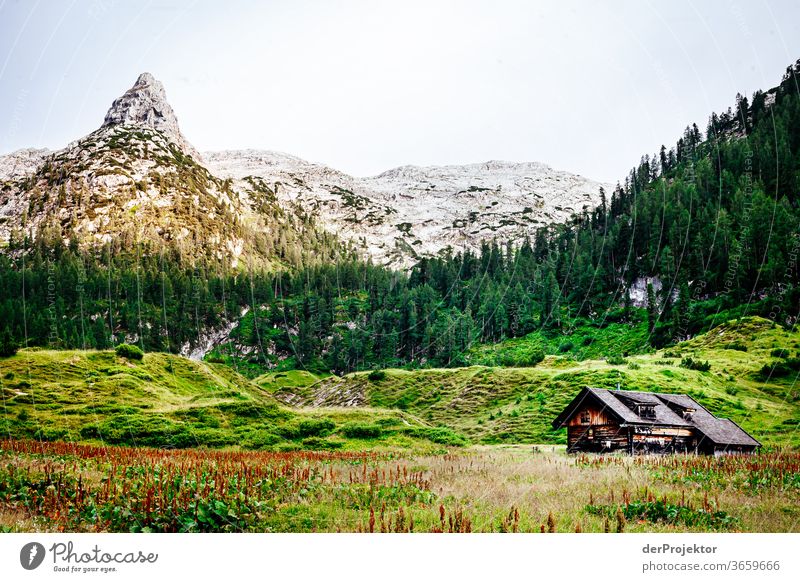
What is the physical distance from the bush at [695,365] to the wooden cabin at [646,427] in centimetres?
3074

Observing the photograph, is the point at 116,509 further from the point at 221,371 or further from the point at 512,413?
the point at 221,371

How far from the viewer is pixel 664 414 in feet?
140

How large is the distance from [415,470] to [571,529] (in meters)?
11.5

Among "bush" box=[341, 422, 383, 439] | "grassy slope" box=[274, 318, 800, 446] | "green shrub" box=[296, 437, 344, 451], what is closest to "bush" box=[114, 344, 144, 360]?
"green shrub" box=[296, 437, 344, 451]

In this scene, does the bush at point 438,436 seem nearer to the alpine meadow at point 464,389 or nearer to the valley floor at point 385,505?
the alpine meadow at point 464,389

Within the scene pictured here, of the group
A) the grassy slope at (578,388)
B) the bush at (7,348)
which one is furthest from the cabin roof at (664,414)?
the bush at (7,348)

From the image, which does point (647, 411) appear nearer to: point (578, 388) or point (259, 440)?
point (578, 388)

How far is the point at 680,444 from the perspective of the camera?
4244cm

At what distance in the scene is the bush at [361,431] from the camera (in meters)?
52.1

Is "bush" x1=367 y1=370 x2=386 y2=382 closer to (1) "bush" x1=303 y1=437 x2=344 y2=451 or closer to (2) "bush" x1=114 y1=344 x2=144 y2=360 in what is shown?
(2) "bush" x1=114 y1=344 x2=144 y2=360

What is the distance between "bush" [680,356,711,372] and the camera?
71562 millimetres

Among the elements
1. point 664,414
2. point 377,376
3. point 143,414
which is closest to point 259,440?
→ point 143,414

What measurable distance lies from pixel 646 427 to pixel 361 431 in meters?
26.4

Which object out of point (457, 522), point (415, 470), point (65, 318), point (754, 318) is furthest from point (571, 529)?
point (65, 318)
